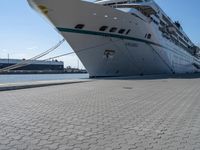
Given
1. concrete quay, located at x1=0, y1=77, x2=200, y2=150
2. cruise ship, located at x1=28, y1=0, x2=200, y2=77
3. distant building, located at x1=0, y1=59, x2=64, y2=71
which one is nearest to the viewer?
concrete quay, located at x1=0, y1=77, x2=200, y2=150

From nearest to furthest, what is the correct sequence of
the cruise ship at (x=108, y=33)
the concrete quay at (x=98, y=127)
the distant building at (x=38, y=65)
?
1. the concrete quay at (x=98, y=127)
2. the cruise ship at (x=108, y=33)
3. the distant building at (x=38, y=65)

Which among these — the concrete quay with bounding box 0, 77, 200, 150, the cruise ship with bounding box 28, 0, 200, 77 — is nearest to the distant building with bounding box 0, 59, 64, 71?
the cruise ship with bounding box 28, 0, 200, 77

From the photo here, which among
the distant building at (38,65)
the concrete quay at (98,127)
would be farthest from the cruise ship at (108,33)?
the distant building at (38,65)

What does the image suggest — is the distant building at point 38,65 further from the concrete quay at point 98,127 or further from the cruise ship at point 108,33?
the concrete quay at point 98,127

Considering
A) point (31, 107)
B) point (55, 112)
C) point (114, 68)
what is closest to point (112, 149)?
point (55, 112)

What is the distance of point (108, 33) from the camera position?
758 inches

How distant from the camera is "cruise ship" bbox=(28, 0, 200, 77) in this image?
17.0 metres

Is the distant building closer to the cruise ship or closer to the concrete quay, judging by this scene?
the cruise ship

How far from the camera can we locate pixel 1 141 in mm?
3596

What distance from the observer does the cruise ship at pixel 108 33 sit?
17016mm

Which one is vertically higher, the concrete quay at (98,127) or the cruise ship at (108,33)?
the cruise ship at (108,33)

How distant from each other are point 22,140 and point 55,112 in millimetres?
2145

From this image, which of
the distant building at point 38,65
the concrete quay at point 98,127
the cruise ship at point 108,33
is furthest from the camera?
the distant building at point 38,65

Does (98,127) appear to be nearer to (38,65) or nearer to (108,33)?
(108,33)
